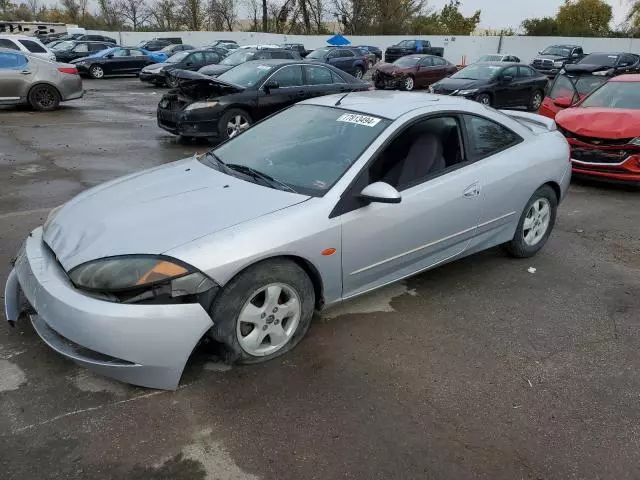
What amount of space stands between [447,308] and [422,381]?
0.99m

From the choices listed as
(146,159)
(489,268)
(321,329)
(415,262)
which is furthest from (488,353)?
(146,159)

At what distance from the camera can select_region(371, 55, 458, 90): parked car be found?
20297 millimetres

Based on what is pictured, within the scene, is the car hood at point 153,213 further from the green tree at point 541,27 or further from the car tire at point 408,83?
the green tree at point 541,27

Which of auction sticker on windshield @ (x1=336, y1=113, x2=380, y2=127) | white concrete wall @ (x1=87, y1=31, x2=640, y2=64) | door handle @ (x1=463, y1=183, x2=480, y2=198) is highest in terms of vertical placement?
white concrete wall @ (x1=87, y1=31, x2=640, y2=64)

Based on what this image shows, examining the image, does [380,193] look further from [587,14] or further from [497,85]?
[587,14]

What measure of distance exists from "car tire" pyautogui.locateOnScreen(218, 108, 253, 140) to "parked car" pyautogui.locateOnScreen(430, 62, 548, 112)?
632cm

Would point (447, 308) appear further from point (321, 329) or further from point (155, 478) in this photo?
point (155, 478)

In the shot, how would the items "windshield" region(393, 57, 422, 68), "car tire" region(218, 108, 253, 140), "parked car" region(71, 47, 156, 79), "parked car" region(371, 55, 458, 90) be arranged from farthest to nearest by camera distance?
"parked car" region(71, 47, 156, 79) → "windshield" region(393, 57, 422, 68) → "parked car" region(371, 55, 458, 90) → "car tire" region(218, 108, 253, 140)

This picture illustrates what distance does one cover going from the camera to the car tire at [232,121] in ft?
32.2

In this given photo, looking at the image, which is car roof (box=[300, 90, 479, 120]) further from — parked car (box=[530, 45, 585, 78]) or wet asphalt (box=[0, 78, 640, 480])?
parked car (box=[530, 45, 585, 78])

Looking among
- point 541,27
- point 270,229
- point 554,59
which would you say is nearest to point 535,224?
point 270,229

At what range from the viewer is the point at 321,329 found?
144 inches

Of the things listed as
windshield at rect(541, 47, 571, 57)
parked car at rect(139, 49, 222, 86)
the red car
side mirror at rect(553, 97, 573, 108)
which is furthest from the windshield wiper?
windshield at rect(541, 47, 571, 57)

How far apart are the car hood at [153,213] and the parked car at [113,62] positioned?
2288 cm
